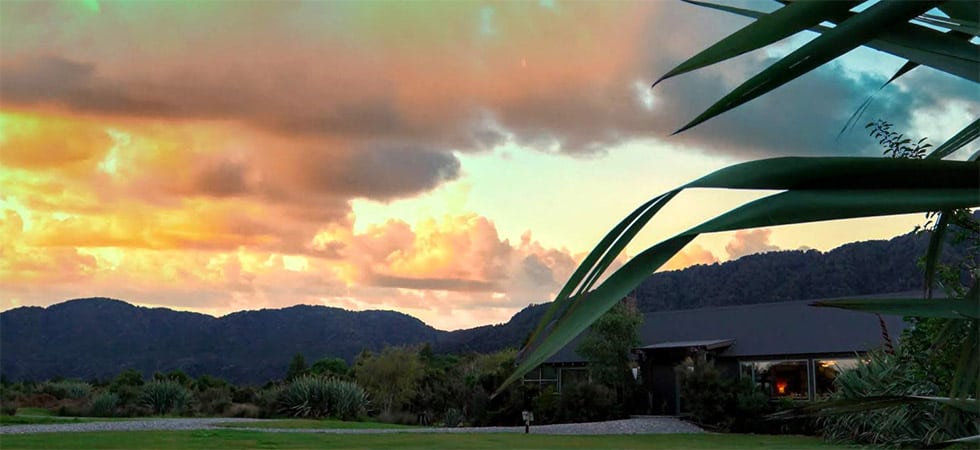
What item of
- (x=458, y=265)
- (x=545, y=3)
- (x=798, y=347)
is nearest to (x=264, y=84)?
(x=545, y=3)

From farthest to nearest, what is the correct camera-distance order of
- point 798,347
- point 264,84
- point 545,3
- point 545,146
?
point 798,347 → point 264,84 → point 545,146 → point 545,3

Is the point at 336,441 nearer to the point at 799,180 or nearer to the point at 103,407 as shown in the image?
the point at 103,407

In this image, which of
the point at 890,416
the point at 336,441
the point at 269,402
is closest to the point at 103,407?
the point at 269,402

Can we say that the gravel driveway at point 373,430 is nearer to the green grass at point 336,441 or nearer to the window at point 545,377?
the green grass at point 336,441

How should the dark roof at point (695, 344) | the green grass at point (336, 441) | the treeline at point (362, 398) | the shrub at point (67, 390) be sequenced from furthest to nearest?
1. the shrub at point (67, 390)
2. the dark roof at point (695, 344)
3. the treeline at point (362, 398)
4. the green grass at point (336, 441)

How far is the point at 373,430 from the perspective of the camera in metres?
19.1

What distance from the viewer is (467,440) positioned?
16.0 metres

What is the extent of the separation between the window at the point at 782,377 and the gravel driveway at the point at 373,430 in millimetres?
2807

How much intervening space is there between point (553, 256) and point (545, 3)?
30.0 ft

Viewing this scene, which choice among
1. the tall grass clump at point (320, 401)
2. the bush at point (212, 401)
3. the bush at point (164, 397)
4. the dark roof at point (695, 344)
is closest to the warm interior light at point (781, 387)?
the dark roof at point (695, 344)

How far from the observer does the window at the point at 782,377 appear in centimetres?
2512

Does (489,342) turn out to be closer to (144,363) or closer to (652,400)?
(144,363)

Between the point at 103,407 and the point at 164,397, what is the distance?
2.12 meters

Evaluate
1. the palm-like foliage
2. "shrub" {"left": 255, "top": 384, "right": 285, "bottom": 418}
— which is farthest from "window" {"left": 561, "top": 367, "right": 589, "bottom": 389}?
the palm-like foliage
